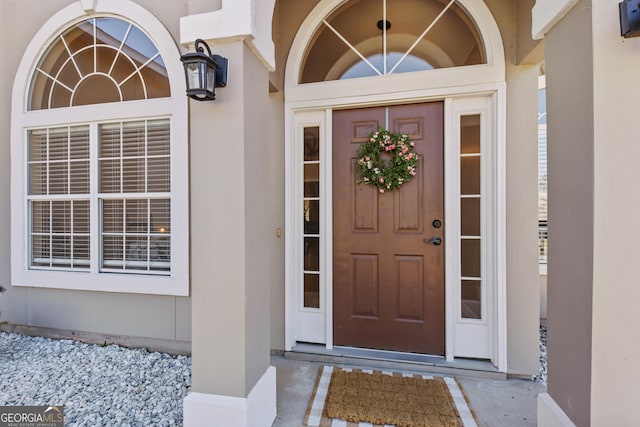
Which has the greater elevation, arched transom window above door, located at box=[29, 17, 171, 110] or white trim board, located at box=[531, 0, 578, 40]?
arched transom window above door, located at box=[29, 17, 171, 110]

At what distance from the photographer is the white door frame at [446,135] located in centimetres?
234

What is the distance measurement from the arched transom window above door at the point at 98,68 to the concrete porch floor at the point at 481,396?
268cm

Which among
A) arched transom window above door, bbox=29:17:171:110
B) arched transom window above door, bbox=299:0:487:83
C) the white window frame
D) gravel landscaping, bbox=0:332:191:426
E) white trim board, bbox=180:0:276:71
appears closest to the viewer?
white trim board, bbox=180:0:276:71

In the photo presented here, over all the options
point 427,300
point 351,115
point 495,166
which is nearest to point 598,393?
point 427,300

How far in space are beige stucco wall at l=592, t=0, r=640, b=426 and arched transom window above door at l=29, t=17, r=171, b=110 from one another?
119 inches

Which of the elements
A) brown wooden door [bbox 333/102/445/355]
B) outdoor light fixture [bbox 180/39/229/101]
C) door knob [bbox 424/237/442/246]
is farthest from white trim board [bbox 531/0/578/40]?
outdoor light fixture [bbox 180/39/229/101]

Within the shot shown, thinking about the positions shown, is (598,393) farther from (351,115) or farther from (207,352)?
(351,115)

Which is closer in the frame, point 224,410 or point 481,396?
point 224,410

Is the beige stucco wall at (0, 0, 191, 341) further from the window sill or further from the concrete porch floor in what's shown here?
the concrete porch floor

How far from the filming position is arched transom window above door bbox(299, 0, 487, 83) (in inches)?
99.0

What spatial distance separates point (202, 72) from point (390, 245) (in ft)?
6.27

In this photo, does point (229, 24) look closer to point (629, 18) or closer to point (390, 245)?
point (629, 18)

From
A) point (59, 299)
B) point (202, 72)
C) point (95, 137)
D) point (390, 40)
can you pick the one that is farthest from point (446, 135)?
point (59, 299)

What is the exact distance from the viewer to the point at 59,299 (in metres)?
2.97
